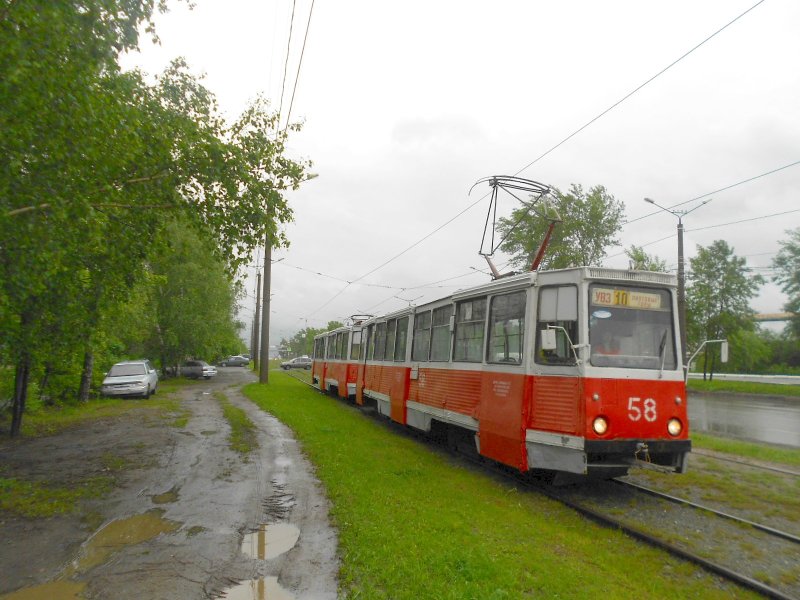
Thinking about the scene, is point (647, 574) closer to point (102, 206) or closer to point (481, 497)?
point (481, 497)

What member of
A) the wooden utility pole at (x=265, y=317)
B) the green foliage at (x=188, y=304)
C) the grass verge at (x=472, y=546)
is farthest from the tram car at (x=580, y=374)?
the green foliage at (x=188, y=304)

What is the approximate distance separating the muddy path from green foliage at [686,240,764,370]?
2879 centimetres

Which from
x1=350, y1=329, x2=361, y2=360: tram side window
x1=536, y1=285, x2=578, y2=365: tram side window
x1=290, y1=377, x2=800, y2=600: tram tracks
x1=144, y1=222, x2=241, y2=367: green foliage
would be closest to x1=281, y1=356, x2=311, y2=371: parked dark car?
x1=144, y1=222, x2=241, y2=367: green foliage

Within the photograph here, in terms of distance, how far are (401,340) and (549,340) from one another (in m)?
7.39

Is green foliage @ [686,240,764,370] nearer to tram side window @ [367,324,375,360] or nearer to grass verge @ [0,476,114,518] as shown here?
tram side window @ [367,324,375,360]

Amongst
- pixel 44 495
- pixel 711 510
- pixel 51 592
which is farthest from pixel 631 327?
pixel 44 495

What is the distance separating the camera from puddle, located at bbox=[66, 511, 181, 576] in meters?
5.26

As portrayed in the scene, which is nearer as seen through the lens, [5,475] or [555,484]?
[555,484]

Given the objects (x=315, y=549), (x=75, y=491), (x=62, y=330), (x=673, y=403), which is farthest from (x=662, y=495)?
(x=62, y=330)

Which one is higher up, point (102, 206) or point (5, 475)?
point (102, 206)

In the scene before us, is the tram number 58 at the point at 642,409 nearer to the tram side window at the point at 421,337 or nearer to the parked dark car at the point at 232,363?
the tram side window at the point at 421,337

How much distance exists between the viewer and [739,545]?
5852 mm

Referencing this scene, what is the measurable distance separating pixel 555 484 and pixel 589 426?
1391 mm

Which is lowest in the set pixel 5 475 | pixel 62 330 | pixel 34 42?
pixel 5 475
